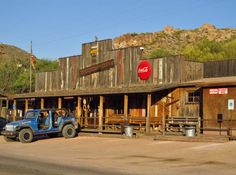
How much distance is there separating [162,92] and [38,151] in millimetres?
10508

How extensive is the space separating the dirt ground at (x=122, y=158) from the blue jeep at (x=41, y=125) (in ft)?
2.73

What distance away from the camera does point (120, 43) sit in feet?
329

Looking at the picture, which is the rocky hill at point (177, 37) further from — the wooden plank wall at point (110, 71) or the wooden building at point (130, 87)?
the wooden building at point (130, 87)

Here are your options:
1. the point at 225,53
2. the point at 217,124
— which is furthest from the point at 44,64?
the point at 217,124

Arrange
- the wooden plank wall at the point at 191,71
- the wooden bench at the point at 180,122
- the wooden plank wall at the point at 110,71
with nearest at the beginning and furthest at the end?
1. the wooden bench at the point at 180,122
2. the wooden plank wall at the point at 191,71
3. the wooden plank wall at the point at 110,71

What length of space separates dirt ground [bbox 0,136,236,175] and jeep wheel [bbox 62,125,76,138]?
1.80 m

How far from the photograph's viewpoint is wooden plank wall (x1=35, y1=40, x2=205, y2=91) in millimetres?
29594

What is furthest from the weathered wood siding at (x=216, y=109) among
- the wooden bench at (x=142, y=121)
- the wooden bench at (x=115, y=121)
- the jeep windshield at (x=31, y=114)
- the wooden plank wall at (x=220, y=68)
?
the jeep windshield at (x=31, y=114)

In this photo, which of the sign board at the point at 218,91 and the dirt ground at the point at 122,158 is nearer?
the dirt ground at the point at 122,158

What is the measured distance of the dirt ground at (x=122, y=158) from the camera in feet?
46.5

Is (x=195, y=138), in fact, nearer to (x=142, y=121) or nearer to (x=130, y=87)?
(x=142, y=121)

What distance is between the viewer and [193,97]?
92.2 ft

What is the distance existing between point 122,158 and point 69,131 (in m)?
11.3

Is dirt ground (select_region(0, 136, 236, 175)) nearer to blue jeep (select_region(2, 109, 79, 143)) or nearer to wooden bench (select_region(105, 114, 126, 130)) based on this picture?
blue jeep (select_region(2, 109, 79, 143))
